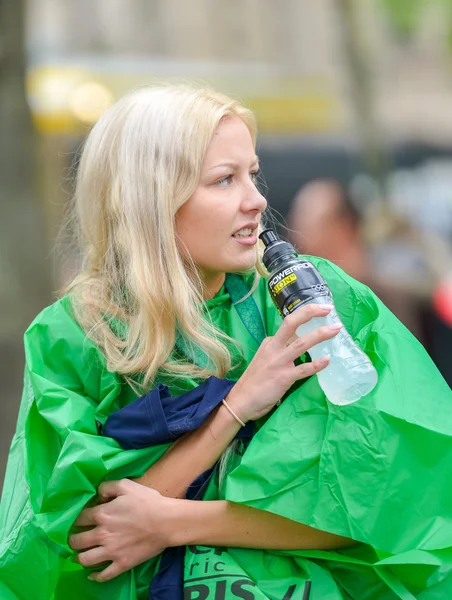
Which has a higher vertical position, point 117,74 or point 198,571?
point 198,571

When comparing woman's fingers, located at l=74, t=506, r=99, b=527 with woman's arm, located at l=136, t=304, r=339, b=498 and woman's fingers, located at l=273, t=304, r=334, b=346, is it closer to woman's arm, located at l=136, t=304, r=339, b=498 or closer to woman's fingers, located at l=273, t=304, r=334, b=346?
woman's arm, located at l=136, t=304, r=339, b=498

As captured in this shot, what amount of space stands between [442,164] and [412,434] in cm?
1618

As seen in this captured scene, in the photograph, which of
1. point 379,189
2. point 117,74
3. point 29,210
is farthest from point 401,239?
point 117,74

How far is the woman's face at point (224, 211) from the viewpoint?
2512mm

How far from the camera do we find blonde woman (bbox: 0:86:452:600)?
7.56 feet

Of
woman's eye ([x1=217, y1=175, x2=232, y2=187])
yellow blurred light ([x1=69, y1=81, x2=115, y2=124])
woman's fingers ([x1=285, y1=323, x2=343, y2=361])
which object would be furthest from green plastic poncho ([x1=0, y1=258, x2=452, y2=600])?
yellow blurred light ([x1=69, y1=81, x2=115, y2=124])

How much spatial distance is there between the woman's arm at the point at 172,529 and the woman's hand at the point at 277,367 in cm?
24

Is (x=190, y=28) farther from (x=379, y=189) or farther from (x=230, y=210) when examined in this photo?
(x=230, y=210)

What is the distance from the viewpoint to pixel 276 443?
2.33m

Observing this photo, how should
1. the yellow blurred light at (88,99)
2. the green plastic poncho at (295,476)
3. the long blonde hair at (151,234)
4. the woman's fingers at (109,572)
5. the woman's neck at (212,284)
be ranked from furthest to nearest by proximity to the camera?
1. the yellow blurred light at (88,99)
2. the woman's neck at (212,284)
3. the long blonde hair at (151,234)
4. the woman's fingers at (109,572)
5. the green plastic poncho at (295,476)

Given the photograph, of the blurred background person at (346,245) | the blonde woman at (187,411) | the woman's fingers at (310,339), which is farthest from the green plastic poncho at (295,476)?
the blurred background person at (346,245)

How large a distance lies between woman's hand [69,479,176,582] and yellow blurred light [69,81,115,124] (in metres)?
11.4

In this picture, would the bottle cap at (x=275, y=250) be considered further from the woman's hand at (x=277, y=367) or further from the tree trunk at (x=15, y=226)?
the tree trunk at (x=15, y=226)

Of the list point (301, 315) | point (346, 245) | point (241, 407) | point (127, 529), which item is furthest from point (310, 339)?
point (346, 245)
